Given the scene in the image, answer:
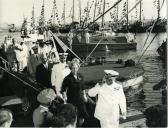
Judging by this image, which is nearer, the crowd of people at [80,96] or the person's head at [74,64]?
the crowd of people at [80,96]

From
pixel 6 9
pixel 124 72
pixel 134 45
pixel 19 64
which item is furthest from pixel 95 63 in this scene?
pixel 134 45

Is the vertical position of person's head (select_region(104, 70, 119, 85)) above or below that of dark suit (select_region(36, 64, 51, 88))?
above

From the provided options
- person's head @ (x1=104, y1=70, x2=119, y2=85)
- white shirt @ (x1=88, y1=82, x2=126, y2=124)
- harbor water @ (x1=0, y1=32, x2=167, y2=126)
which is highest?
person's head @ (x1=104, y1=70, x2=119, y2=85)

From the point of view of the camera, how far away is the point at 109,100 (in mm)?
2945

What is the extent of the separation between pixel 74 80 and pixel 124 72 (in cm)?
312

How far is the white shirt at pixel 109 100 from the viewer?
2.94 m

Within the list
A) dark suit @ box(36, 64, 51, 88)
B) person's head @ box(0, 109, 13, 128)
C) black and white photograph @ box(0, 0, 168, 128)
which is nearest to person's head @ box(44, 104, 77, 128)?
black and white photograph @ box(0, 0, 168, 128)

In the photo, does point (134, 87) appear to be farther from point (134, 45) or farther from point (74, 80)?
point (134, 45)

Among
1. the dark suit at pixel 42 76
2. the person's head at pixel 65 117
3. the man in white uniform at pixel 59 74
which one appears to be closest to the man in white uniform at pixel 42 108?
the person's head at pixel 65 117

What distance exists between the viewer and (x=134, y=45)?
18.5m

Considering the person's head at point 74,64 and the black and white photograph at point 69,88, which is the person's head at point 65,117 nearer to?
the black and white photograph at point 69,88

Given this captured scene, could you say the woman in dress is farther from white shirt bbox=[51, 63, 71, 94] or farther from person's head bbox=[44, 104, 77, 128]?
person's head bbox=[44, 104, 77, 128]

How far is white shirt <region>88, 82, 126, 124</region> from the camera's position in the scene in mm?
2938

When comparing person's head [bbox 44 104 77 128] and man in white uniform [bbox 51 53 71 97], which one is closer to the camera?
person's head [bbox 44 104 77 128]
